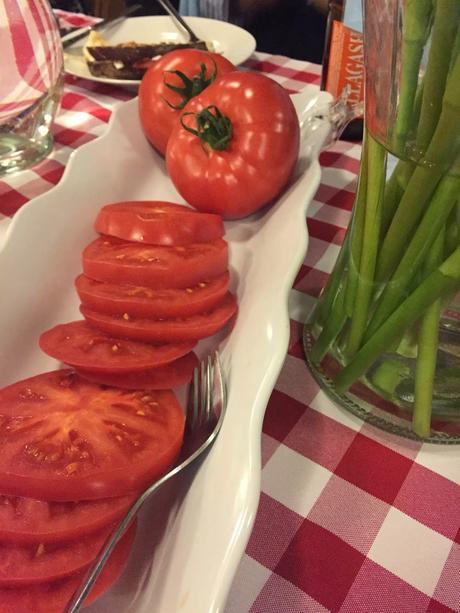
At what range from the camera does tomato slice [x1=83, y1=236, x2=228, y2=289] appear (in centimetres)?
55

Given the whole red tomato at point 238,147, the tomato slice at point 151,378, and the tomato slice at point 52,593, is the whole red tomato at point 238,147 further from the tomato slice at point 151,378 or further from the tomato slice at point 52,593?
the tomato slice at point 52,593

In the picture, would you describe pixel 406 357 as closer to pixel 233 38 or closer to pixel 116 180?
pixel 116 180

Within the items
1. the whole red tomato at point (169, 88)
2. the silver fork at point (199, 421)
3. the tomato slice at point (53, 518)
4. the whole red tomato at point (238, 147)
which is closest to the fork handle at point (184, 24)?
the whole red tomato at point (169, 88)

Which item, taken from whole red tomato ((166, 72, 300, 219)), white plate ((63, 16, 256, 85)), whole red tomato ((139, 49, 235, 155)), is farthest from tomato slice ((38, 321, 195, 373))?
white plate ((63, 16, 256, 85))

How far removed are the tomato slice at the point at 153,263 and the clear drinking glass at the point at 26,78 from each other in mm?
339

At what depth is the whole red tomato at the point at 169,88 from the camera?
0.79m

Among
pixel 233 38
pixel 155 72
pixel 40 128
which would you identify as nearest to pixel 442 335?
pixel 155 72

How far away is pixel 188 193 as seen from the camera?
0.72 meters

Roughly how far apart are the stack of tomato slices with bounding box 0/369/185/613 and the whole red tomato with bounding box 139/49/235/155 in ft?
1.48

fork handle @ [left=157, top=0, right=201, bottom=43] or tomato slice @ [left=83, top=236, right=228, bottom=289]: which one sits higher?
A: fork handle @ [left=157, top=0, right=201, bottom=43]

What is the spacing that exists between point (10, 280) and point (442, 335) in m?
0.41

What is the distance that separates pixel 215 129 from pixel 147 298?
10.7 inches

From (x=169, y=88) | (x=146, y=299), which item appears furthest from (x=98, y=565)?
(x=169, y=88)

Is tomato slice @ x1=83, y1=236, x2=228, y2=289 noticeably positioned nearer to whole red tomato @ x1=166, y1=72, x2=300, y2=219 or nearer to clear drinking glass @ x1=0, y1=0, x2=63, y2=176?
whole red tomato @ x1=166, y1=72, x2=300, y2=219
